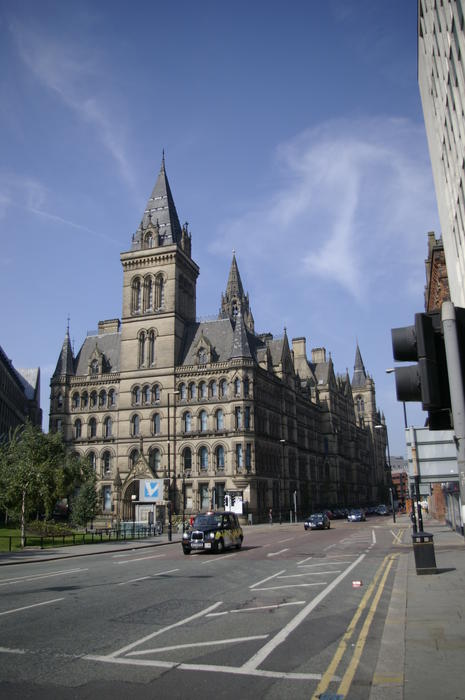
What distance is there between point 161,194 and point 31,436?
42133 mm

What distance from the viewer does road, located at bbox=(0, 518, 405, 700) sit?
7051mm

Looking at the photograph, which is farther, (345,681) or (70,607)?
(70,607)

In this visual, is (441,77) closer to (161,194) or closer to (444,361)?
(444,361)

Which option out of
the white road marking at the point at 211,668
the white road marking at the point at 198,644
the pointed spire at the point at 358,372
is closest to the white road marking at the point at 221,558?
the white road marking at the point at 198,644

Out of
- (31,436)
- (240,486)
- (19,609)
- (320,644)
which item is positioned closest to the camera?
(320,644)

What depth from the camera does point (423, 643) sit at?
8.34 metres

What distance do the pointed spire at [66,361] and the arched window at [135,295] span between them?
10.2 m

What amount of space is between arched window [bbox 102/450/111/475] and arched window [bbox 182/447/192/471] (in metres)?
9.67

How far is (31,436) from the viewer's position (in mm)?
37625

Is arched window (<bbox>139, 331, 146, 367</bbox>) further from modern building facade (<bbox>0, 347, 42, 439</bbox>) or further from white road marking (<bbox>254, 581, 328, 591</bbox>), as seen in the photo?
white road marking (<bbox>254, 581, 328, 591</bbox>)

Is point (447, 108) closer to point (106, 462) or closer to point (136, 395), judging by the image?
point (136, 395)

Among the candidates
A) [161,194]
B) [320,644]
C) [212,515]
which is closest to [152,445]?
[161,194]

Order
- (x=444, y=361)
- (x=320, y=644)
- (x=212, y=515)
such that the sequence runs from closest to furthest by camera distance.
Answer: (x=444, y=361), (x=320, y=644), (x=212, y=515)

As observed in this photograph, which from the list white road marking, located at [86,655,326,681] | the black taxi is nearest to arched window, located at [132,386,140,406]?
the black taxi
